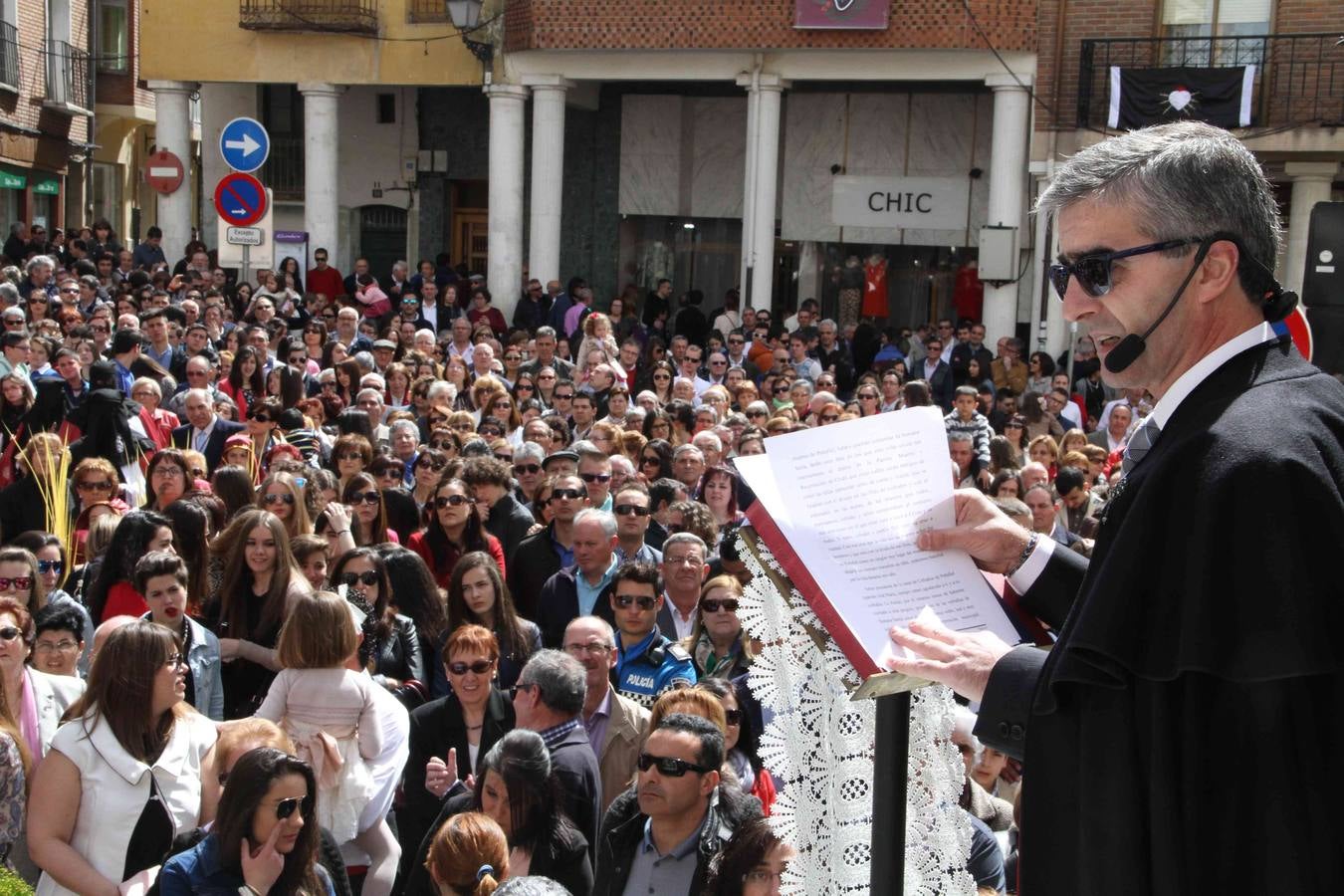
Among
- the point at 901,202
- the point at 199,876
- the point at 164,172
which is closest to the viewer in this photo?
the point at 199,876

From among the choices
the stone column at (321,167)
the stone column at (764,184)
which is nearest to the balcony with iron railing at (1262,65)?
the stone column at (764,184)

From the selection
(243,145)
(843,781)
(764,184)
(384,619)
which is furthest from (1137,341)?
(764,184)

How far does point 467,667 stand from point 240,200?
25.1ft

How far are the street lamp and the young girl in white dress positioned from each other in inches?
689

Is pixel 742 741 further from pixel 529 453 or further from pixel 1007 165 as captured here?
pixel 1007 165

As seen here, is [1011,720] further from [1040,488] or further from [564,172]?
[564,172]

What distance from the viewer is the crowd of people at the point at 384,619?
5035mm

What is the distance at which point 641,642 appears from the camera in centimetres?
717

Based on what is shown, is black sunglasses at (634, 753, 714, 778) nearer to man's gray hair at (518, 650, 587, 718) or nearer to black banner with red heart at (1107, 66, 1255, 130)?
man's gray hair at (518, 650, 587, 718)

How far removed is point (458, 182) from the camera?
28.2 m

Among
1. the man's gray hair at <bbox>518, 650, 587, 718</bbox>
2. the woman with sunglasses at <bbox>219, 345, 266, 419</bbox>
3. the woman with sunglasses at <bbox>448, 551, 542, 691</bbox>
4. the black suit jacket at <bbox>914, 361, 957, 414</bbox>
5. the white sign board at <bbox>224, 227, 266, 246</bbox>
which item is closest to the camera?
the man's gray hair at <bbox>518, 650, 587, 718</bbox>

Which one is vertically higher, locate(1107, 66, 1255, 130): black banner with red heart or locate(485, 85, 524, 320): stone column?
locate(1107, 66, 1255, 130): black banner with red heart

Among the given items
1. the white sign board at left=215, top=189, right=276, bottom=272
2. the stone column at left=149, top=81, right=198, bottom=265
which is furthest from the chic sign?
the white sign board at left=215, top=189, right=276, bottom=272

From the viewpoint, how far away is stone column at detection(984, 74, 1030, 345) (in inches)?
830
